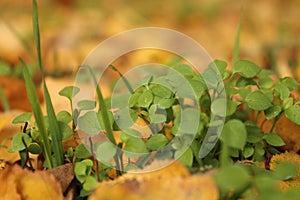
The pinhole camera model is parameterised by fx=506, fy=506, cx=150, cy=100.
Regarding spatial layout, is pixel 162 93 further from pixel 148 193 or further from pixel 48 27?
pixel 48 27

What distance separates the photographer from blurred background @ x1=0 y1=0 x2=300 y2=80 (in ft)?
6.57

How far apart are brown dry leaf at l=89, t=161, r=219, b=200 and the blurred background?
90 cm

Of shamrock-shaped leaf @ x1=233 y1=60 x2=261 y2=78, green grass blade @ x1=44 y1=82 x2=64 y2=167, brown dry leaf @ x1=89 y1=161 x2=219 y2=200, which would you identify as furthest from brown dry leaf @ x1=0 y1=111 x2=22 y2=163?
shamrock-shaped leaf @ x1=233 y1=60 x2=261 y2=78

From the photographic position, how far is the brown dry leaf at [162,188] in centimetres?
68

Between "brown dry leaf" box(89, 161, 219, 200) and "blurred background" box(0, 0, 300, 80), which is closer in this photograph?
"brown dry leaf" box(89, 161, 219, 200)

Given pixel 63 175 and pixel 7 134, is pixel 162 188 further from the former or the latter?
pixel 7 134

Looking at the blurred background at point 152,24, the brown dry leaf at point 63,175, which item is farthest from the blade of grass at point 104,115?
the blurred background at point 152,24

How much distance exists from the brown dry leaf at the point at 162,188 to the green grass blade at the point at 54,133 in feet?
0.47

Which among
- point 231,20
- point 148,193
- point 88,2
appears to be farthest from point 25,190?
point 88,2

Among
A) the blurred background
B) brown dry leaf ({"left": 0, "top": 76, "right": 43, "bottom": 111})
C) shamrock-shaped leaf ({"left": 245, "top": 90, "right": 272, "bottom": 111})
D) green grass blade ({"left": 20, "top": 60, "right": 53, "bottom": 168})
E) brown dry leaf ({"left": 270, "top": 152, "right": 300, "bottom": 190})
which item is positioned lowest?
brown dry leaf ({"left": 270, "top": 152, "right": 300, "bottom": 190})

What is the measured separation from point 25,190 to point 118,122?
180 mm

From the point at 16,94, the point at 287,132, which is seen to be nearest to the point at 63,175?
the point at 287,132

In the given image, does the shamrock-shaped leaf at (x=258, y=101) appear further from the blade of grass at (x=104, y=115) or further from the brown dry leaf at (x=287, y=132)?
the blade of grass at (x=104, y=115)

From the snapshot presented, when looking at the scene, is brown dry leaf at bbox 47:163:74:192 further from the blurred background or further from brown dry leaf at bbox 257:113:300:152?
the blurred background
